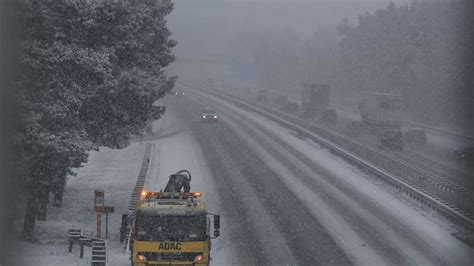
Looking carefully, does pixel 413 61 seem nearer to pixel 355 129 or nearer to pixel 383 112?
pixel 383 112

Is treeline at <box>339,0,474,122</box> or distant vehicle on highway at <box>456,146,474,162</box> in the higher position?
treeline at <box>339,0,474,122</box>

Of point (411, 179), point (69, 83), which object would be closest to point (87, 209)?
point (69, 83)

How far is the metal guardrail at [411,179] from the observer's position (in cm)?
3078

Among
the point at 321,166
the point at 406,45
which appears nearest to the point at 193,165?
the point at 321,166

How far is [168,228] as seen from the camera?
19500 millimetres

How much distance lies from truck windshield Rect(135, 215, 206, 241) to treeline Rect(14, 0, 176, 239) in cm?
428

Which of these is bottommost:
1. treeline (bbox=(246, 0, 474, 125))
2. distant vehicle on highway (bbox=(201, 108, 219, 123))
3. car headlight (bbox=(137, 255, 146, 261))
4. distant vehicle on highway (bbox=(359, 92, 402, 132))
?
car headlight (bbox=(137, 255, 146, 261))

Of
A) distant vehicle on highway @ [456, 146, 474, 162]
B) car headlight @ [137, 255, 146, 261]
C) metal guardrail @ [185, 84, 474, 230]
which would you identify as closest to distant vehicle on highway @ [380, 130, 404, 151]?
metal guardrail @ [185, 84, 474, 230]

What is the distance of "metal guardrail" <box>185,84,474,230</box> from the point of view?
1212 inches

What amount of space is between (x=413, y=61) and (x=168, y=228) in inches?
2584

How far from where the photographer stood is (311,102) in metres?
83.0

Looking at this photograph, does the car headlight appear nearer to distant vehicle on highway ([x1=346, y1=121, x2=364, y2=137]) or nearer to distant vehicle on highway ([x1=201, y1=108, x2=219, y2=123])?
distant vehicle on highway ([x1=346, y1=121, x2=364, y2=137])

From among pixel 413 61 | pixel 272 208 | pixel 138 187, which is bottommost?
pixel 138 187

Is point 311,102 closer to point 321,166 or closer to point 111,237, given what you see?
point 321,166
